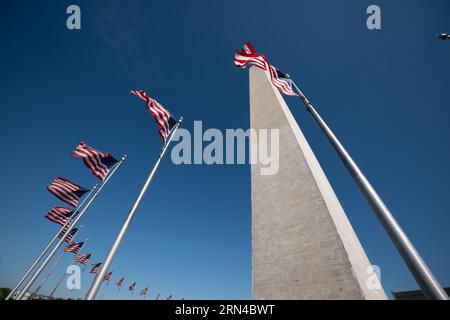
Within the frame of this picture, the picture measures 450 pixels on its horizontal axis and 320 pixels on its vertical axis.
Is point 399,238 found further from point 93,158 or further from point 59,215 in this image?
point 59,215

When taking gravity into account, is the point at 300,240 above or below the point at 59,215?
below

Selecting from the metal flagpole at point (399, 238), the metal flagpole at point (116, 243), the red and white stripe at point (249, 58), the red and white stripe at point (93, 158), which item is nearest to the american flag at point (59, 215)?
the red and white stripe at point (93, 158)

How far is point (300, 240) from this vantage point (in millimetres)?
8414

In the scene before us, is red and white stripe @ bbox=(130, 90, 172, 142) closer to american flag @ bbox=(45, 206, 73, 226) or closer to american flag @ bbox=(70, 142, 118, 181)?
american flag @ bbox=(70, 142, 118, 181)

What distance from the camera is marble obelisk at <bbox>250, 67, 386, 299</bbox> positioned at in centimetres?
697

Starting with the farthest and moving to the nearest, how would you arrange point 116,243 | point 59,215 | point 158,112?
point 59,215 → point 158,112 → point 116,243

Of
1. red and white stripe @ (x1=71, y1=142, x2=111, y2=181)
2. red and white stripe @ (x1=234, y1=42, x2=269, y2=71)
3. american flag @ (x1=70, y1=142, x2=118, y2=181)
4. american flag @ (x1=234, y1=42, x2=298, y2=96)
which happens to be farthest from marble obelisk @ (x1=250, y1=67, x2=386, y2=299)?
red and white stripe @ (x1=71, y1=142, x2=111, y2=181)

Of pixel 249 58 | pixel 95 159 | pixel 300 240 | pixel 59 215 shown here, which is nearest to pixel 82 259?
pixel 59 215

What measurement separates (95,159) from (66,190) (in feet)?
10.4

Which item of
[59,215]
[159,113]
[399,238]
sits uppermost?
[159,113]

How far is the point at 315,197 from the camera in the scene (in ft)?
28.9
